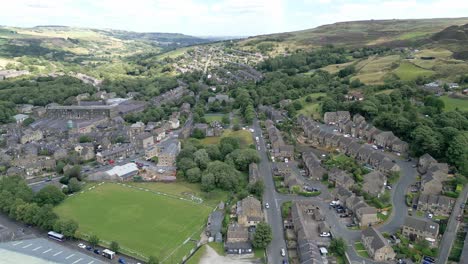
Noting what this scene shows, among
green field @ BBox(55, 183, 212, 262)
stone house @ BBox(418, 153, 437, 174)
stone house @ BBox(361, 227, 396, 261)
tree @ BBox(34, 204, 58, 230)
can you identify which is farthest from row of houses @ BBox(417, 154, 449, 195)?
tree @ BBox(34, 204, 58, 230)

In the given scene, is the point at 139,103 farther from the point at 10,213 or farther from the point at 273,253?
the point at 273,253

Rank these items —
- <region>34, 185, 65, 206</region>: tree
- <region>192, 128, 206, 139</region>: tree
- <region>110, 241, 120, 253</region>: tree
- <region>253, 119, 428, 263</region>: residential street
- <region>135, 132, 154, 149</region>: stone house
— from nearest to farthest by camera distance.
Answer: <region>110, 241, 120, 253</region>: tree → <region>253, 119, 428, 263</region>: residential street → <region>34, 185, 65, 206</region>: tree → <region>135, 132, 154, 149</region>: stone house → <region>192, 128, 206, 139</region>: tree

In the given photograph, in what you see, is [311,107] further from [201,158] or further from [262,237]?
[262,237]

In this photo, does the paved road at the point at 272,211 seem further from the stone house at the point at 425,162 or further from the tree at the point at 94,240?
the stone house at the point at 425,162

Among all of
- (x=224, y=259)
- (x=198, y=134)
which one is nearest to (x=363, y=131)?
(x=198, y=134)

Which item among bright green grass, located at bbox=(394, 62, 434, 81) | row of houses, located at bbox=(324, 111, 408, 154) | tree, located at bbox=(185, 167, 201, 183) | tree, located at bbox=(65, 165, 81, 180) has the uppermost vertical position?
bright green grass, located at bbox=(394, 62, 434, 81)

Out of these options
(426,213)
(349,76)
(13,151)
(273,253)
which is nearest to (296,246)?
(273,253)

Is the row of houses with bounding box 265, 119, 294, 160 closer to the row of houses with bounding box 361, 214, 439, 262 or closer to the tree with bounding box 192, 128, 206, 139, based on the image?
the tree with bounding box 192, 128, 206, 139
